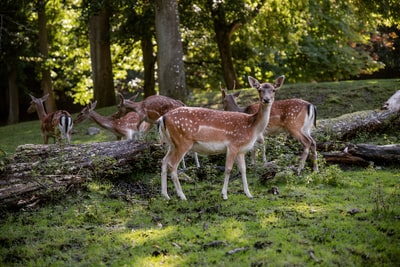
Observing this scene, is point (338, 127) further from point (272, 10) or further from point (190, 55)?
point (190, 55)

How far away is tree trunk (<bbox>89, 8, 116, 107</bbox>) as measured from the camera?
62.8 ft

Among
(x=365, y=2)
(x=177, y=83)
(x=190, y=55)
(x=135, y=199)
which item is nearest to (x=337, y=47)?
(x=190, y=55)

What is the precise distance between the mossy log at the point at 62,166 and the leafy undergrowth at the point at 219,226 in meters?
0.21

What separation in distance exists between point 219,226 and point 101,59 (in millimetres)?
13901

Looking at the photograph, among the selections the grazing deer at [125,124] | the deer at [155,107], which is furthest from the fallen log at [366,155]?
the grazing deer at [125,124]

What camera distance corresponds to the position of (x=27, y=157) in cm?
856

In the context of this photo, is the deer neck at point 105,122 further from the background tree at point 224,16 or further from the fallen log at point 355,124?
the background tree at point 224,16

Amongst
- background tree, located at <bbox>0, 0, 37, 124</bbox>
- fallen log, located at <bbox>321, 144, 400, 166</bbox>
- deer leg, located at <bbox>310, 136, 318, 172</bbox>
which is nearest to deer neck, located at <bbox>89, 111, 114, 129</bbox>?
deer leg, located at <bbox>310, 136, 318, 172</bbox>

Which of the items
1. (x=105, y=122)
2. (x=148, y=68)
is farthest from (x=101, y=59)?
(x=105, y=122)

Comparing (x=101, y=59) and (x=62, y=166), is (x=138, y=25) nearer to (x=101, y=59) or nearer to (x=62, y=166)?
(x=101, y=59)

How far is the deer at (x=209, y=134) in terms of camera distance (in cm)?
761

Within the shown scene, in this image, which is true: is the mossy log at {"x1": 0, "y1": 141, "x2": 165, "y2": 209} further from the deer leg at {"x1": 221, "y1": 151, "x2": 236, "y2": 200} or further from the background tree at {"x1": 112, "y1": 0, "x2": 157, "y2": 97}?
the background tree at {"x1": 112, "y1": 0, "x2": 157, "y2": 97}

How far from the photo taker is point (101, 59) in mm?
19172

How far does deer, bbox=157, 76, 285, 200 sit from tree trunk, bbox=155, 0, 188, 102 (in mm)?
5748
